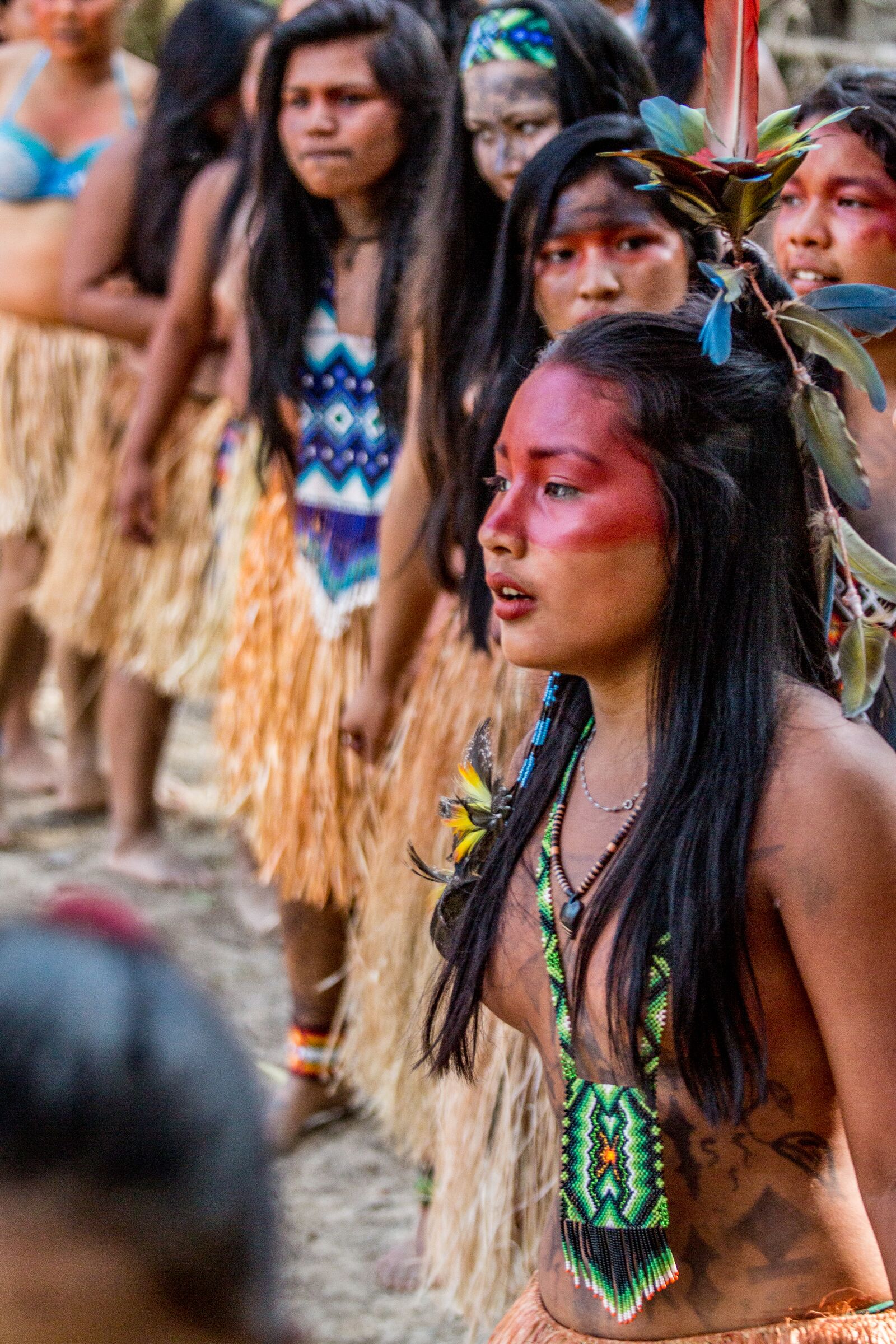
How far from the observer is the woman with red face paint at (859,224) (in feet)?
5.87

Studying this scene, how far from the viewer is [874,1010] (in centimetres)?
125

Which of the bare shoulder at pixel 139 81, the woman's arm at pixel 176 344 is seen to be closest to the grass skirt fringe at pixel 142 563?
the woman's arm at pixel 176 344

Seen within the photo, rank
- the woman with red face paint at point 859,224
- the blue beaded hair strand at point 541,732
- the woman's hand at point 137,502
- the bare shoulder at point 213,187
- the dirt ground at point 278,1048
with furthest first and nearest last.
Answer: the woman's hand at point 137,502, the bare shoulder at point 213,187, the dirt ground at point 278,1048, the woman with red face paint at point 859,224, the blue beaded hair strand at point 541,732

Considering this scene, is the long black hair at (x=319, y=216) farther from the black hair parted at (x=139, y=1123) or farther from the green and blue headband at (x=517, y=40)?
the black hair parted at (x=139, y=1123)

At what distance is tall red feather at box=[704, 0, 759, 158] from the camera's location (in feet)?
4.51

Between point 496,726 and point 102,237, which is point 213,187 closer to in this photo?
point 102,237

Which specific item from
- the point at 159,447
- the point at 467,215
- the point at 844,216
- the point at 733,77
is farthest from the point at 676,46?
the point at 159,447

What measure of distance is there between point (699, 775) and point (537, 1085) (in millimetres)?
881

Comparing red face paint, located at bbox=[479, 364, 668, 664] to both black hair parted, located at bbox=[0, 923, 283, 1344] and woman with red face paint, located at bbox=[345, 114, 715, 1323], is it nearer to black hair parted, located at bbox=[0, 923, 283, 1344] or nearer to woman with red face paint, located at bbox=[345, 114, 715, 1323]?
woman with red face paint, located at bbox=[345, 114, 715, 1323]

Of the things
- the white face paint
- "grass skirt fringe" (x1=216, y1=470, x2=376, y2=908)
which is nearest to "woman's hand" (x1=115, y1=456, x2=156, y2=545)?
"grass skirt fringe" (x1=216, y1=470, x2=376, y2=908)

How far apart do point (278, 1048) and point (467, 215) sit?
1832 mm

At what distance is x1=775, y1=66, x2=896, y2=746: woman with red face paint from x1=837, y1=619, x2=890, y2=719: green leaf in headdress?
390mm

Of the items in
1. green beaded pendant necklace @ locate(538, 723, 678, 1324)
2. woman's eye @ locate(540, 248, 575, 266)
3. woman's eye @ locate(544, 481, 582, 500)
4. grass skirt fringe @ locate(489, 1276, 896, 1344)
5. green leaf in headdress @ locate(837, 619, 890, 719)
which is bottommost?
grass skirt fringe @ locate(489, 1276, 896, 1344)

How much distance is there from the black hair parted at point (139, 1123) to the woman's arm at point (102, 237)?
324cm
